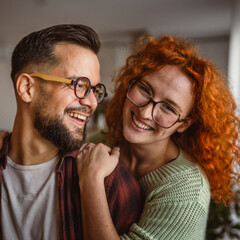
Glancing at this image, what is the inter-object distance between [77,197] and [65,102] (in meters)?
0.39

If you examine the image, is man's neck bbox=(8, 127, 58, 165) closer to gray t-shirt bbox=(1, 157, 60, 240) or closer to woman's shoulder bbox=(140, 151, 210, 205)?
gray t-shirt bbox=(1, 157, 60, 240)

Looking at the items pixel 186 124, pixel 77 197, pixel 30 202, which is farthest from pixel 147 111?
Result: pixel 30 202

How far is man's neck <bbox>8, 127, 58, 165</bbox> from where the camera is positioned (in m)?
0.99

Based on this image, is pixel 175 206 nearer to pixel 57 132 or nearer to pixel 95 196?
pixel 95 196

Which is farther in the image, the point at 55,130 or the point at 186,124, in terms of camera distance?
the point at 186,124

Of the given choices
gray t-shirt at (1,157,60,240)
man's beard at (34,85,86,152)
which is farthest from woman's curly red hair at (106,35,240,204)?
gray t-shirt at (1,157,60,240)

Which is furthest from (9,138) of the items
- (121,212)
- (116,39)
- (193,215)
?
(116,39)

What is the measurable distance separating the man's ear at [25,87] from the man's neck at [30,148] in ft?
0.45

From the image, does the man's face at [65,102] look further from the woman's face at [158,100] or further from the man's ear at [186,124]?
the man's ear at [186,124]

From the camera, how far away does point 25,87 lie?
0.92 meters

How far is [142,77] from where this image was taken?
1200mm

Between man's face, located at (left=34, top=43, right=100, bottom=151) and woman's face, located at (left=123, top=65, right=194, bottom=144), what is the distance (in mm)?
299

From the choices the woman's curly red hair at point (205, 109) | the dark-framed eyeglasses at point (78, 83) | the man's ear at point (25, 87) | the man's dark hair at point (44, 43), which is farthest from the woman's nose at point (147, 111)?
the man's ear at point (25, 87)

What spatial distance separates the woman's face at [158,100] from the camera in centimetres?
109
